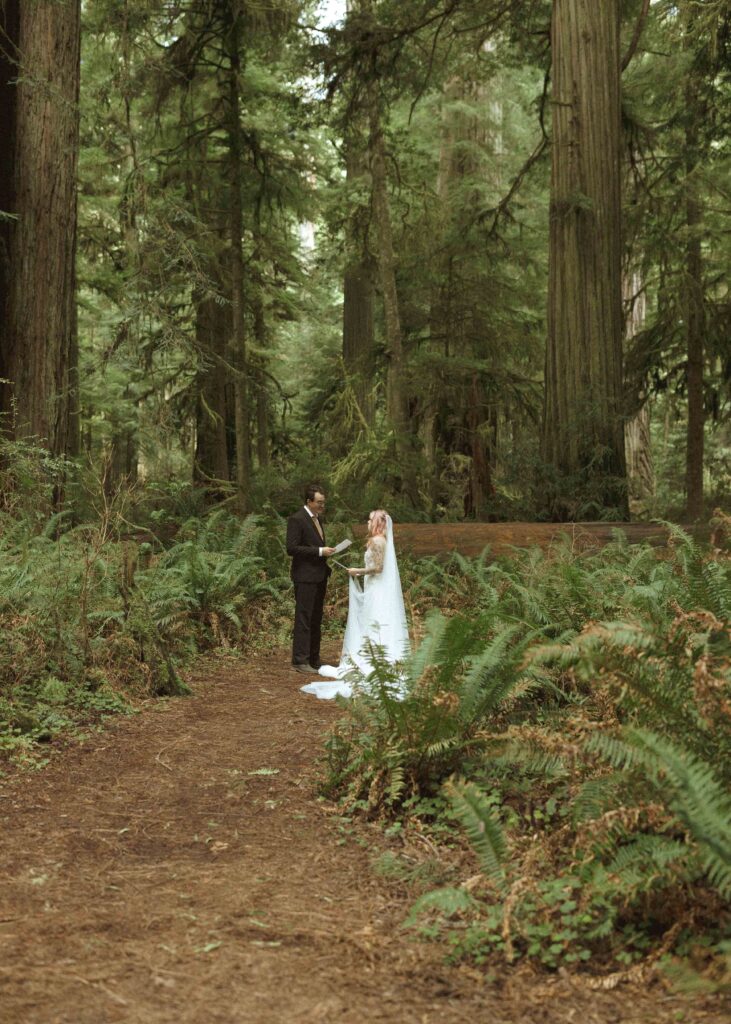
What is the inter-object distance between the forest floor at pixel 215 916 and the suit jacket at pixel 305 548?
12.5ft

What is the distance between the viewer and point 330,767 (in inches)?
219

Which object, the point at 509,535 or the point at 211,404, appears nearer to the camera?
the point at 509,535

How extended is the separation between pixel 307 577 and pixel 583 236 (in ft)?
22.4

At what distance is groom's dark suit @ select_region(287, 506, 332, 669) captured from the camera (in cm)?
995

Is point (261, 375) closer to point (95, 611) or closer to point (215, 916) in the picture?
point (95, 611)

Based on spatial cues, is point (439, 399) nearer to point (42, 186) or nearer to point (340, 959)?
point (42, 186)

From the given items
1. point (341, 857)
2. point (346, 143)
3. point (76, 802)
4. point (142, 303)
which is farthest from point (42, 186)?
point (341, 857)

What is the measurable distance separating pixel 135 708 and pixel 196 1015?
15.2ft

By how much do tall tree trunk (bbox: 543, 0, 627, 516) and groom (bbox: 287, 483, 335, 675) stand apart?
437 cm

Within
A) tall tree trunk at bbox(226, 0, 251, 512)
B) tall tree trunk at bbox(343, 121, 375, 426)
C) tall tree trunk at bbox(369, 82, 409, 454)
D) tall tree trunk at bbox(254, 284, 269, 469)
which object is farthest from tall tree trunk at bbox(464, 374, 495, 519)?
tall tree trunk at bbox(226, 0, 251, 512)

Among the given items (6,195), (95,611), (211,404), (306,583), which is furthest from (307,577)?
(211,404)

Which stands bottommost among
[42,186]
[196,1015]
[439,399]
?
[196,1015]

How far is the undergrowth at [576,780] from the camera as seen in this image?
3.46 m

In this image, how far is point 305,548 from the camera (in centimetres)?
1002
